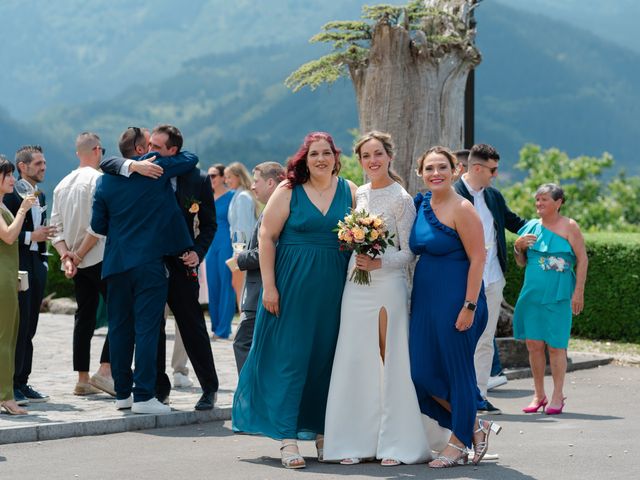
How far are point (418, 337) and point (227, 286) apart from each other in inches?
317

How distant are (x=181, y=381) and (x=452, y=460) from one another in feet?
14.1

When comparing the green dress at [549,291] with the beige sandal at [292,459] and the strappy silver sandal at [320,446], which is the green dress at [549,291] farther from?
the beige sandal at [292,459]

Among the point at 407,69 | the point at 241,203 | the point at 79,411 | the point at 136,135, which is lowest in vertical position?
the point at 79,411

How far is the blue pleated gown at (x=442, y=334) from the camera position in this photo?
7973 millimetres

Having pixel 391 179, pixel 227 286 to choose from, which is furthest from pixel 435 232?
pixel 227 286

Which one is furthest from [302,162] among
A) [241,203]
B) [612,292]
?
[612,292]

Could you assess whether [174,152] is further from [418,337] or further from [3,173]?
[418,337]

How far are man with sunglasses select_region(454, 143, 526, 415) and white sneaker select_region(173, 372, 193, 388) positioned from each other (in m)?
2.72

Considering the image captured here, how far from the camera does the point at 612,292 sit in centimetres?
1655

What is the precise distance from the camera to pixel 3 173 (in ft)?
31.1

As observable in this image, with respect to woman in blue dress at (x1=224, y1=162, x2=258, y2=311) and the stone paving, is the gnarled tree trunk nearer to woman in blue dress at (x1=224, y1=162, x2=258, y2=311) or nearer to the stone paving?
woman in blue dress at (x1=224, y1=162, x2=258, y2=311)

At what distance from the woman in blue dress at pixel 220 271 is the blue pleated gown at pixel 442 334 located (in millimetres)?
7945

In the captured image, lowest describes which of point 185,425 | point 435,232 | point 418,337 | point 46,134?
point 185,425

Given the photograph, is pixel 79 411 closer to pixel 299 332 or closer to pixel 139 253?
pixel 139 253
